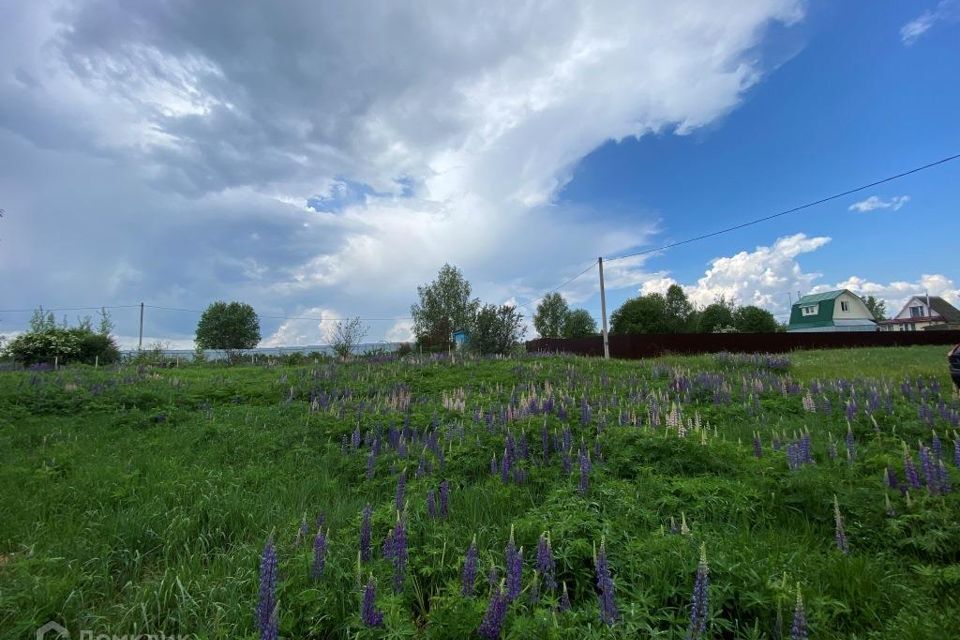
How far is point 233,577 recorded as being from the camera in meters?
2.87

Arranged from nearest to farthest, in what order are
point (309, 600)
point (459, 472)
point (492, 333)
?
point (309, 600) → point (459, 472) → point (492, 333)

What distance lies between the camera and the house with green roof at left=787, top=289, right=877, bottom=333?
55125mm

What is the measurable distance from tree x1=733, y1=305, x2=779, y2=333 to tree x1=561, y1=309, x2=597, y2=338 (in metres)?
A: 21.2

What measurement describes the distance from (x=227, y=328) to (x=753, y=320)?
73667mm

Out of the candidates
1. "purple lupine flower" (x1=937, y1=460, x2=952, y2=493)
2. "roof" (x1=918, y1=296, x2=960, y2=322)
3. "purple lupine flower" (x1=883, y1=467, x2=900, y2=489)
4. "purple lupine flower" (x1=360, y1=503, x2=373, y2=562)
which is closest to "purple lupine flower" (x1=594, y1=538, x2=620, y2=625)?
"purple lupine flower" (x1=360, y1=503, x2=373, y2=562)

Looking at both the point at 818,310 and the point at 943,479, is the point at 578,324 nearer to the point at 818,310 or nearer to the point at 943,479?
the point at 818,310

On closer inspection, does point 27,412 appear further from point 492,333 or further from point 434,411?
point 492,333

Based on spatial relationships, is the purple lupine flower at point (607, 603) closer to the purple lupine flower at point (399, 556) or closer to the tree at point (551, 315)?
the purple lupine flower at point (399, 556)

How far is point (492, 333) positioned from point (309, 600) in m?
18.3

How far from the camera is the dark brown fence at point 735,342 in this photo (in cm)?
2712

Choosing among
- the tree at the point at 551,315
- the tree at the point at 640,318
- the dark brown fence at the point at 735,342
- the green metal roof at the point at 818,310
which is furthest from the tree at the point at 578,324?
the dark brown fence at the point at 735,342

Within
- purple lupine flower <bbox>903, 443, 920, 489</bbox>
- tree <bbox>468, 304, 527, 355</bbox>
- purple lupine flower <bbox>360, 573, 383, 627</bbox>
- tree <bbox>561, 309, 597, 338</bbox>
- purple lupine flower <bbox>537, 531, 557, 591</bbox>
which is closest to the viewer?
purple lupine flower <bbox>360, 573, 383, 627</bbox>

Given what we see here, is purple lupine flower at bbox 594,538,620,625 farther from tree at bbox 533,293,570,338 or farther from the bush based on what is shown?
tree at bbox 533,293,570,338

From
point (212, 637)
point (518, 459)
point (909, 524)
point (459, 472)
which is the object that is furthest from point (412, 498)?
point (909, 524)
